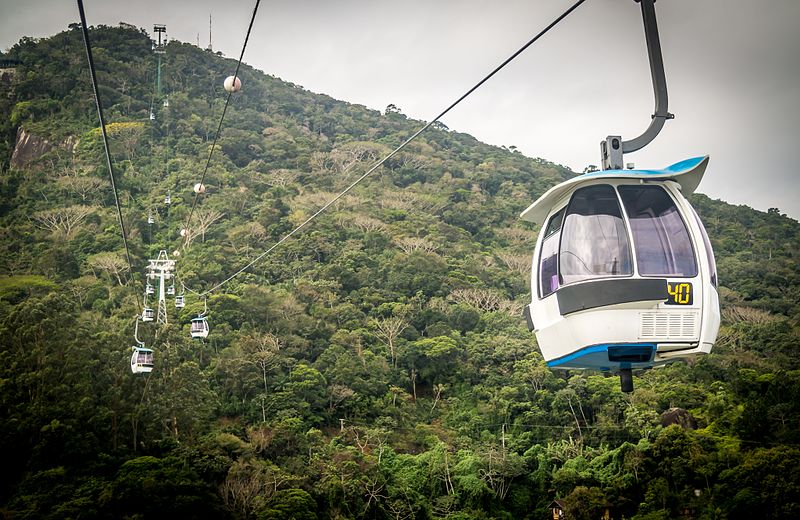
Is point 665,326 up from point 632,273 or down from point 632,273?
down

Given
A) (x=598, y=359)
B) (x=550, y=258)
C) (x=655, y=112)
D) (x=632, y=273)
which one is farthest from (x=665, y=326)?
(x=655, y=112)

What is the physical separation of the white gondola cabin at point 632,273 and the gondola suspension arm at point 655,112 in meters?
0.15

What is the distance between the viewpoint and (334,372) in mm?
25562

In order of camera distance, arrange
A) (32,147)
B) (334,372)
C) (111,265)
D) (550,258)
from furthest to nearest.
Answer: (32,147)
(111,265)
(334,372)
(550,258)

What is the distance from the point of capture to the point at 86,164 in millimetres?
39281

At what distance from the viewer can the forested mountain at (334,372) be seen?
19.9 metres

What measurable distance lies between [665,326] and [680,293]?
0.26m

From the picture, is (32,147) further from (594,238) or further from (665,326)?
(665,326)

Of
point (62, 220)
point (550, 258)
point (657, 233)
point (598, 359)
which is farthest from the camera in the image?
point (62, 220)

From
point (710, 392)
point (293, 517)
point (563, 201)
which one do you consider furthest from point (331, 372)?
point (563, 201)

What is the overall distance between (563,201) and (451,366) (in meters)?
22.3

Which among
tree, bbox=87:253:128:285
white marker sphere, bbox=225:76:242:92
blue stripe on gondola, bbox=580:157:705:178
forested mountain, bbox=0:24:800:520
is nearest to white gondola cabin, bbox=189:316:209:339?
forested mountain, bbox=0:24:800:520

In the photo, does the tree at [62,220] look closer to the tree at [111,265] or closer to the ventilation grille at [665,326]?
the tree at [111,265]

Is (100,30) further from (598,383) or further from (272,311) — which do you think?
(598,383)
